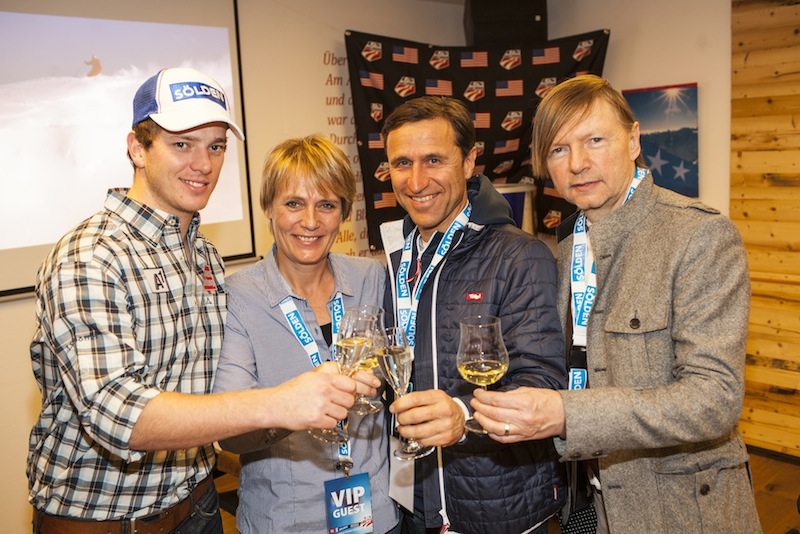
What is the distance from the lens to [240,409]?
1.68 metres

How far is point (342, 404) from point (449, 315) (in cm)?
49

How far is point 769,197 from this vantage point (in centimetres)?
512

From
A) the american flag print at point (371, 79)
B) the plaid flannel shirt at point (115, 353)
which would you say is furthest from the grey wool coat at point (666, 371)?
the american flag print at point (371, 79)

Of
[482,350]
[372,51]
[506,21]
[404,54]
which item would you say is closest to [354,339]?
[482,350]

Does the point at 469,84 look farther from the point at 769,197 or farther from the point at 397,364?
the point at 397,364

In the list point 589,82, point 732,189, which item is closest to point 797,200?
point 732,189

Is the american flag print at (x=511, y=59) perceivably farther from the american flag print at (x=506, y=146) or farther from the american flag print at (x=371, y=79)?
the american flag print at (x=371, y=79)

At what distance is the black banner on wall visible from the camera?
18.8 ft

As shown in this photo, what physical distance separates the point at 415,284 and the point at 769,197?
4.01m

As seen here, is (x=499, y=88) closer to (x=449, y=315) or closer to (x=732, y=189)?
(x=732, y=189)

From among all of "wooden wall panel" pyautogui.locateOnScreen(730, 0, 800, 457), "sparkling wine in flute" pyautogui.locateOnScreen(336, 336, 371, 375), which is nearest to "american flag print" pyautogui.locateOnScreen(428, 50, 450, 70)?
"wooden wall panel" pyautogui.locateOnScreen(730, 0, 800, 457)

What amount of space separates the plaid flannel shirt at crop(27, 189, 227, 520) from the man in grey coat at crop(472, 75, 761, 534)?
33.7 inches

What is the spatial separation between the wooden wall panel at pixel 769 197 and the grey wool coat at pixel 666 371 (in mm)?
3671

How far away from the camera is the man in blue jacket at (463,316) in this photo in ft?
6.43
